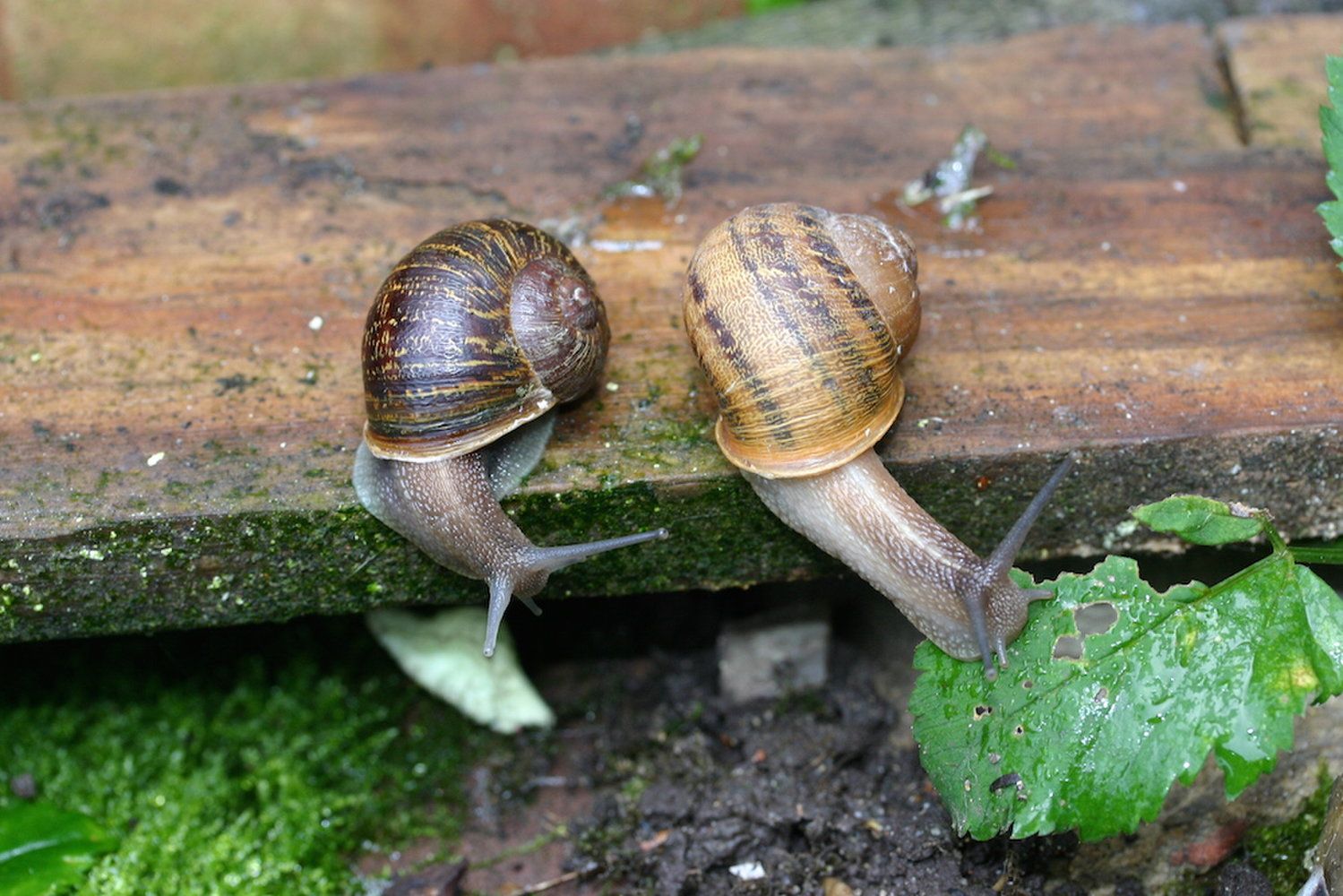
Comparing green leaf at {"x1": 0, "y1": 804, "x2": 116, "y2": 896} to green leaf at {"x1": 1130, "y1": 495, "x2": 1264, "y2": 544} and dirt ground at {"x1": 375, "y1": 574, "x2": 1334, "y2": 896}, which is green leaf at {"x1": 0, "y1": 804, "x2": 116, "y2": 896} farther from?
green leaf at {"x1": 1130, "y1": 495, "x2": 1264, "y2": 544}

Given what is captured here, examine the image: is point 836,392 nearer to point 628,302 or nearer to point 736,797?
point 628,302

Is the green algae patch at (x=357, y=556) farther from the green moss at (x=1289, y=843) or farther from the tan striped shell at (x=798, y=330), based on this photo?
the green moss at (x=1289, y=843)

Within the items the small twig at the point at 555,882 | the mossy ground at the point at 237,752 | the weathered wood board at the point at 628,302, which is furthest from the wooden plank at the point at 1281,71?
the mossy ground at the point at 237,752

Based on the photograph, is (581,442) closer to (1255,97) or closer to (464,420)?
(464,420)

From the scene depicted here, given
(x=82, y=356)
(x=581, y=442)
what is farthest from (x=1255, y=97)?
(x=82, y=356)

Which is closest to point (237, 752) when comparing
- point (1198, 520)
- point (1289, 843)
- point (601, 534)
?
point (601, 534)
